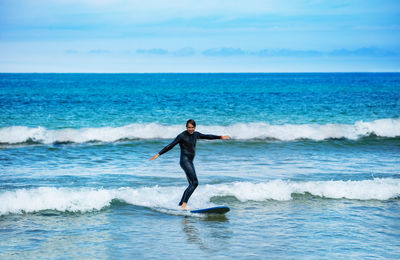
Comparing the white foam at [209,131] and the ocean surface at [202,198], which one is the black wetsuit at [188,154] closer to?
the ocean surface at [202,198]

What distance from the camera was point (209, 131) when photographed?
24781mm

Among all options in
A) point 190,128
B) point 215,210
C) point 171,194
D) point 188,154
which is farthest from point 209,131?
point 215,210

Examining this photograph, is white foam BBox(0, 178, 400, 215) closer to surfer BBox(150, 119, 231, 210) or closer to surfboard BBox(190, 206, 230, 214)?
surfer BBox(150, 119, 231, 210)

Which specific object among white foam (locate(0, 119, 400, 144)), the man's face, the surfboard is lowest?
the surfboard

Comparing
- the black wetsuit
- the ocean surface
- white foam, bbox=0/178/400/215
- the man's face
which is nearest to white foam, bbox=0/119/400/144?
the ocean surface

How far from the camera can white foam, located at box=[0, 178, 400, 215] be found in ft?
32.2

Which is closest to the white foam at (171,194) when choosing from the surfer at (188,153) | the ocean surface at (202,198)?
the ocean surface at (202,198)

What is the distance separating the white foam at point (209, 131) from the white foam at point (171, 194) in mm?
10387

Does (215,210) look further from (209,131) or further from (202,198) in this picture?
(209,131)

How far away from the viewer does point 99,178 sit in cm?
1302

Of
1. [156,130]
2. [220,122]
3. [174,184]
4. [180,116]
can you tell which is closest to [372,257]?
[174,184]

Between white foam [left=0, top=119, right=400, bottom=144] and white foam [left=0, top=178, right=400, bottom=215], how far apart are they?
10.4 metres

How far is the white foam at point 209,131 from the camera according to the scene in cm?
2141

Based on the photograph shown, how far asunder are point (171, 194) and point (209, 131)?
13944 mm
